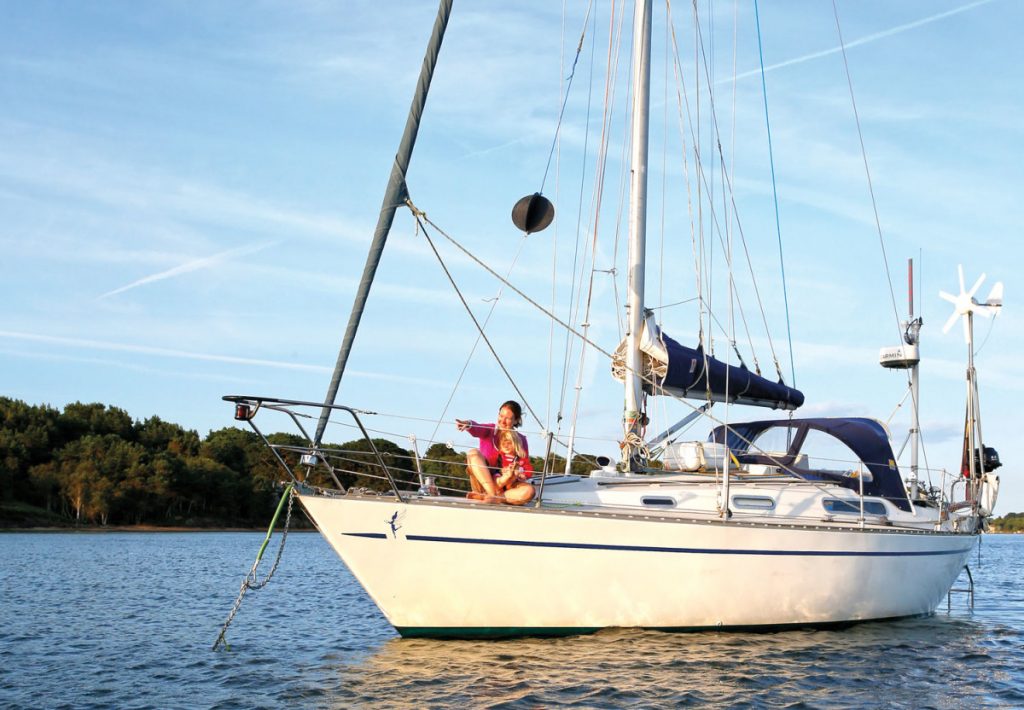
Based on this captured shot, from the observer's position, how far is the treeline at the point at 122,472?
6594 cm

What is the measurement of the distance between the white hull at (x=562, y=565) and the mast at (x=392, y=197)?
151 centimetres

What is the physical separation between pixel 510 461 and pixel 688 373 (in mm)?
3925

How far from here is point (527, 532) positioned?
10.9 metres

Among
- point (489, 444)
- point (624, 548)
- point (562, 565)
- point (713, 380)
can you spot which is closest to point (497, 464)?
point (489, 444)

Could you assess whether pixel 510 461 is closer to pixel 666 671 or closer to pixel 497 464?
pixel 497 464

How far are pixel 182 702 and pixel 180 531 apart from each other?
2715 inches

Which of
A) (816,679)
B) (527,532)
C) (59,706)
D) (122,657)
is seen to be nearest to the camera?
(59,706)

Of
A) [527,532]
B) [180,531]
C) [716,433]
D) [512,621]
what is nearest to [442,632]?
[512,621]

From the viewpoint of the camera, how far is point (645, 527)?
11.2m

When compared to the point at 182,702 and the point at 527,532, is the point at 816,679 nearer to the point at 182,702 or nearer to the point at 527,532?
the point at 527,532

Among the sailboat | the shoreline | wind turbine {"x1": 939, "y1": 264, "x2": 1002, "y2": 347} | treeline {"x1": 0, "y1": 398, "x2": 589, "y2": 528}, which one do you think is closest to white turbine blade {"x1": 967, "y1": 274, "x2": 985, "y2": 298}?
wind turbine {"x1": 939, "y1": 264, "x2": 1002, "y2": 347}

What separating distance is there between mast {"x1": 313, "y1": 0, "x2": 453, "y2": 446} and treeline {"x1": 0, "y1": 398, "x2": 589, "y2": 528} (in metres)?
46.4

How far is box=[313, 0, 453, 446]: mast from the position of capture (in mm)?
10430

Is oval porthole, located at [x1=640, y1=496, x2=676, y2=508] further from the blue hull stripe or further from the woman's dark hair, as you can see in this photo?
the woman's dark hair
